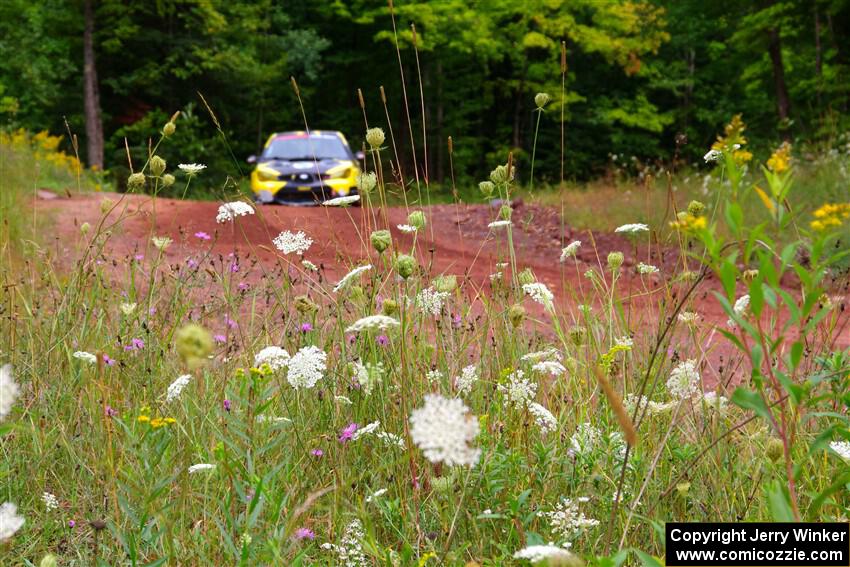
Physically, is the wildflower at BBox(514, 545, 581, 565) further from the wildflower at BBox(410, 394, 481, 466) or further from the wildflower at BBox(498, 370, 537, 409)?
the wildflower at BBox(498, 370, 537, 409)

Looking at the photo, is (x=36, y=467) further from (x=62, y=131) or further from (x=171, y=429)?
(x=62, y=131)

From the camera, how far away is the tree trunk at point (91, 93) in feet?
76.9

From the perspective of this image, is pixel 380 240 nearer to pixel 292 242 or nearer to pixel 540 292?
pixel 292 242

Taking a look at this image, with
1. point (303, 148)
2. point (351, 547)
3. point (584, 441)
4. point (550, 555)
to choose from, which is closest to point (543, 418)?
point (584, 441)

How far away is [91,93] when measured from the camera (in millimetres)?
23594

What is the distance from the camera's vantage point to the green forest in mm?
23750

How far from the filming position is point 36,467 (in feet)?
10.0

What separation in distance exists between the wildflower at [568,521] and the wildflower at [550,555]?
67 centimetres

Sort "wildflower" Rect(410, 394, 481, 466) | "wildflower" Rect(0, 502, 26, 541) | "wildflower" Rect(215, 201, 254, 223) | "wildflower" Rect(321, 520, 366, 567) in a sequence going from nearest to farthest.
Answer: "wildflower" Rect(410, 394, 481, 466)
"wildflower" Rect(0, 502, 26, 541)
"wildflower" Rect(321, 520, 366, 567)
"wildflower" Rect(215, 201, 254, 223)

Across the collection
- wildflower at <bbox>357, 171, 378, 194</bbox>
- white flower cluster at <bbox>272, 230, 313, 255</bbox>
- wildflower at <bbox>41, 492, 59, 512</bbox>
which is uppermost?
wildflower at <bbox>357, 171, 378, 194</bbox>

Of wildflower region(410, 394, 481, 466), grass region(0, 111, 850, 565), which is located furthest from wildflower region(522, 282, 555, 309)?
wildflower region(410, 394, 481, 466)

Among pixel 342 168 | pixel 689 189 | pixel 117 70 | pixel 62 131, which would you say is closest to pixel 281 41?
pixel 117 70

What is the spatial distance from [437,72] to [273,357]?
1215 inches

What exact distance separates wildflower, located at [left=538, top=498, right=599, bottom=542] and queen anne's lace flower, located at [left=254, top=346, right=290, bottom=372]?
801 millimetres
